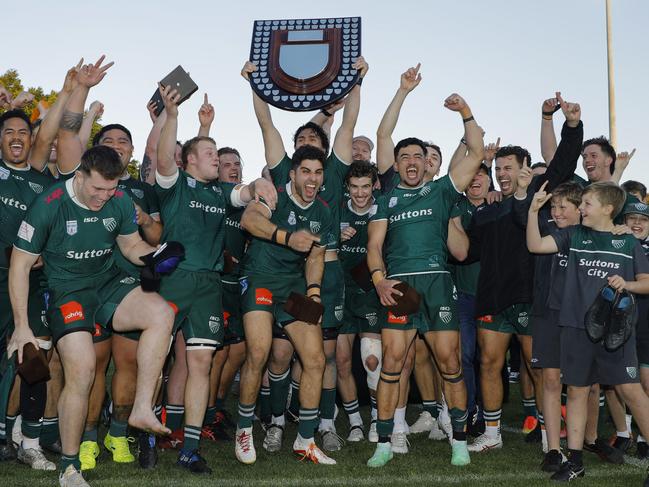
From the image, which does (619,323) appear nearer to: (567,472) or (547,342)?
(547,342)

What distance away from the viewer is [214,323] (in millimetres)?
5762

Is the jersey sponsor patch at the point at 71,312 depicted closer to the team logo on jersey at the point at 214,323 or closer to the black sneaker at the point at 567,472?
the team logo on jersey at the point at 214,323

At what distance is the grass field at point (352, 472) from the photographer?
5129mm

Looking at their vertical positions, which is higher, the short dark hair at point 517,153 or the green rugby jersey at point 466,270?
the short dark hair at point 517,153

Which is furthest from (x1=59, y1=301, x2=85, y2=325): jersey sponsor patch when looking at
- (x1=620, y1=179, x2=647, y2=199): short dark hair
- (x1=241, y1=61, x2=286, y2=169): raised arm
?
(x1=620, y1=179, x2=647, y2=199): short dark hair

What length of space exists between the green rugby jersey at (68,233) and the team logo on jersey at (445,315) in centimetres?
255

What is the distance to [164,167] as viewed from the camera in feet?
19.1

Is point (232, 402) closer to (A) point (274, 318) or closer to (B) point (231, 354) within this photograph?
(B) point (231, 354)

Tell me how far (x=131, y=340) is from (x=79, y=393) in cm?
90

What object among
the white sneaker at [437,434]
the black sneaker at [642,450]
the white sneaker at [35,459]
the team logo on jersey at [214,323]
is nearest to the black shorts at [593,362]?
the black sneaker at [642,450]

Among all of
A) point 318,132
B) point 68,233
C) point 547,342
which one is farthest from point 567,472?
point 68,233

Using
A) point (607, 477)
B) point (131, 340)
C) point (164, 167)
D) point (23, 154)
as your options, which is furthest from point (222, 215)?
point (607, 477)

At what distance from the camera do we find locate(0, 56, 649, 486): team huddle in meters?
5.18

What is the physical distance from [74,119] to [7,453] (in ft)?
8.70
